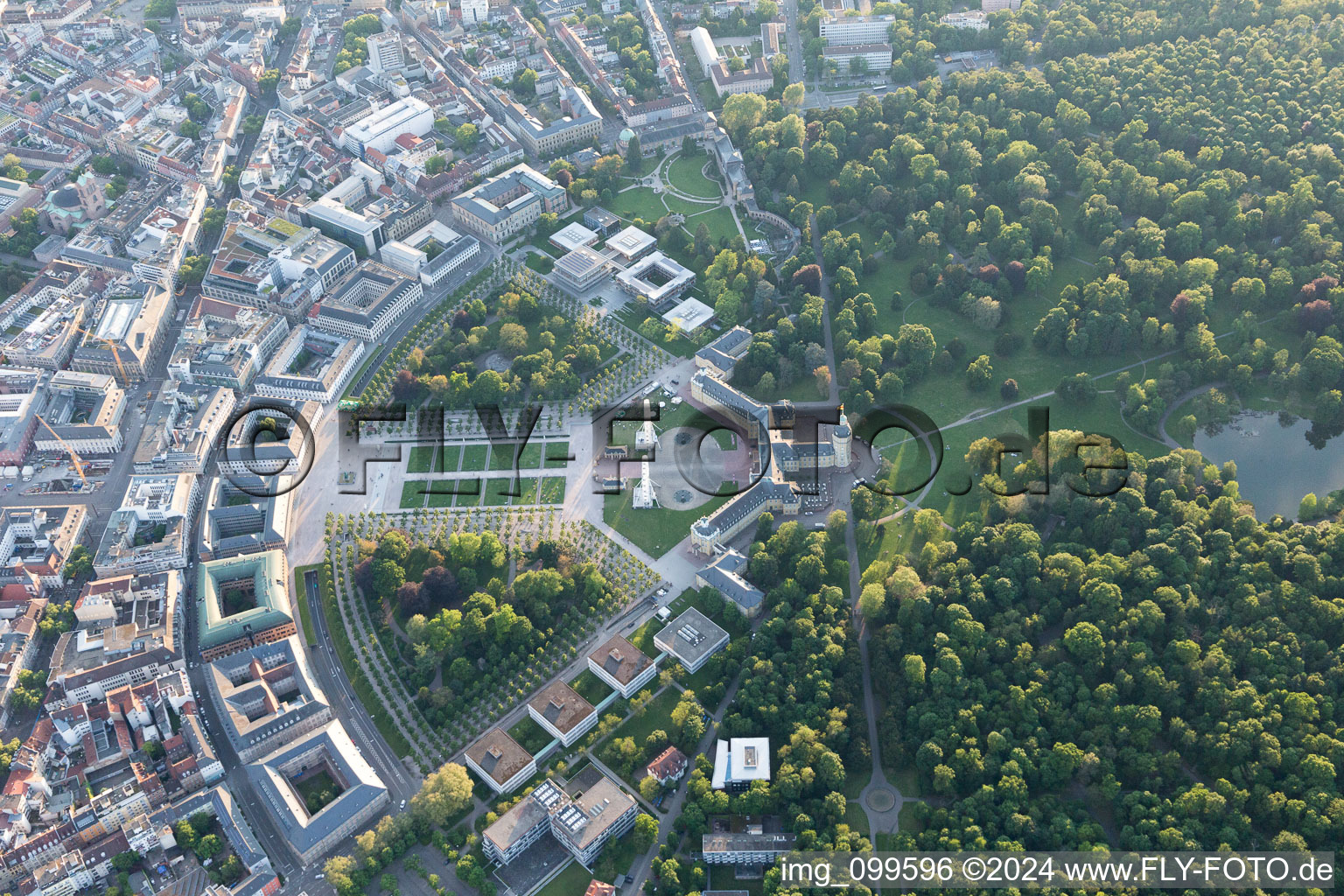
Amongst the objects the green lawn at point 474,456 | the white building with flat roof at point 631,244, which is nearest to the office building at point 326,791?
the green lawn at point 474,456

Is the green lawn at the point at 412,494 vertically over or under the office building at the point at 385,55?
under

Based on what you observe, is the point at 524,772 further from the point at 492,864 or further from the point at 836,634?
the point at 836,634

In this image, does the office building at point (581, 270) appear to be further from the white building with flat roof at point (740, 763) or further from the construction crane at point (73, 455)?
the white building with flat roof at point (740, 763)

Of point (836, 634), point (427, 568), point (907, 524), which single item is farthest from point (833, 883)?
point (427, 568)

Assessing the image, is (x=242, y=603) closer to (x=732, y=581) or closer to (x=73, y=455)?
(x=73, y=455)

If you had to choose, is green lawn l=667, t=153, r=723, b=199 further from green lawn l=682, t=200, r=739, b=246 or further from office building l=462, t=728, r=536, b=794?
office building l=462, t=728, r=536, b=794

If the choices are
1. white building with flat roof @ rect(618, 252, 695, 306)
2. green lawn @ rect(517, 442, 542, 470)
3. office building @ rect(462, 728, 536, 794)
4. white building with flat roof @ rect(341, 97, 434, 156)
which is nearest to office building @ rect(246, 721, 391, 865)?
office building @ rect(462, 728, 536, 794)
